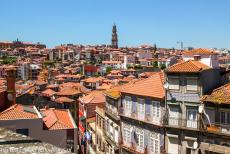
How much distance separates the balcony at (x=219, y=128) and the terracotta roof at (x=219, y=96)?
1.82 m

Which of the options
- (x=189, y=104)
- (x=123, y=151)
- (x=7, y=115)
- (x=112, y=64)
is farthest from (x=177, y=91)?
(x=112, y=64)

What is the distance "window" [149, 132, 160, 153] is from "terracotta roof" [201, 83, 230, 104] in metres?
5.90

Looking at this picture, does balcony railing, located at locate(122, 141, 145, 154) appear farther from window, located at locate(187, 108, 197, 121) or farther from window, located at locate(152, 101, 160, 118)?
window, located at locate(187, 108, 197, 121)

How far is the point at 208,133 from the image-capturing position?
28219 millimetres

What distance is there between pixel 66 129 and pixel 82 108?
33.4m

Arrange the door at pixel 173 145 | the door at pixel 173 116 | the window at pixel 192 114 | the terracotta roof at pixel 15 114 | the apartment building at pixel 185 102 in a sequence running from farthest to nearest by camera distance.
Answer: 1. the door at pixel 173 145
2. the door at pixel 173 116
3. the window at pixel 192 114
4. the apartment building at pixel 185 102
5. the terracotta roof at pixel 15 114

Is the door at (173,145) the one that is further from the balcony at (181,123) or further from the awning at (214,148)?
the awning at (214,148)

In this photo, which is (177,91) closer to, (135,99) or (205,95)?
(205,95)

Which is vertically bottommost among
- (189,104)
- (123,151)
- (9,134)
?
(123,151)

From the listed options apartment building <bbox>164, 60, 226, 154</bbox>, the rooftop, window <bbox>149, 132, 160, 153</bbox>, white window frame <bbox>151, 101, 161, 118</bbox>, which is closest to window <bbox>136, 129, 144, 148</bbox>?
window <bbox>149, 132, 160, 153</bbox>

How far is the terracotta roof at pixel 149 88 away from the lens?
32.8 m

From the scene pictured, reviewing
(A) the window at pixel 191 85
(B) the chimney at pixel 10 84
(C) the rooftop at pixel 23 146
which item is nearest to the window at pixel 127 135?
(A) the window at pixel 191 85

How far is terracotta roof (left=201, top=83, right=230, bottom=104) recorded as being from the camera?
27492 mm

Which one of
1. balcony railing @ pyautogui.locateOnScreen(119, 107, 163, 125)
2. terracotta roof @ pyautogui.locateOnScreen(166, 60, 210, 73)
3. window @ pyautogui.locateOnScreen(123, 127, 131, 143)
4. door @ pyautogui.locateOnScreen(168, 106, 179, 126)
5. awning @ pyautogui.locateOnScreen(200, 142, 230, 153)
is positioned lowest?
window @ pyautogui.locateOnScreen(123, 127, 131, 143)
